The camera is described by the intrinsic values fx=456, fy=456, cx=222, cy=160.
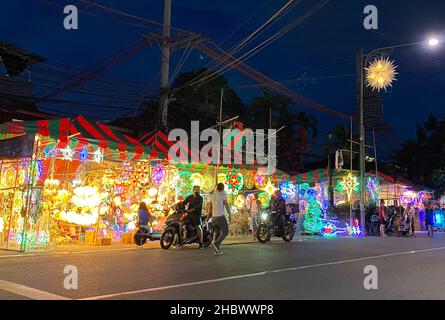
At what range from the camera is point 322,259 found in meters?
11.4

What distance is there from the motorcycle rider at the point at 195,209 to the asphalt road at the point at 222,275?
1100 mm

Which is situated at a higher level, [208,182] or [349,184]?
[349,184]

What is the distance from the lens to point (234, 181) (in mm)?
19969

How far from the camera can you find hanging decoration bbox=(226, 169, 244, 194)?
1988cm

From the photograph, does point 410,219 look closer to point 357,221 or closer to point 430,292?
point 357,221

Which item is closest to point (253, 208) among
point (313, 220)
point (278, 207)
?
point (278, 207)

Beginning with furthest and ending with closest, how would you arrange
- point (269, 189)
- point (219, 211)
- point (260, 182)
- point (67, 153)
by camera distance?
point (260, 182) → point (269, 189) → point (67, 153) → point (219, 211)

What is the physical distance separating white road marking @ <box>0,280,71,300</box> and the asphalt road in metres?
0.01

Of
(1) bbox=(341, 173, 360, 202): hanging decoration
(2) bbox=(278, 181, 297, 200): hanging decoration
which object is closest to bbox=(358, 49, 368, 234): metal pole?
(1) bbox=(341, 173, 360, 202): hanging decoration

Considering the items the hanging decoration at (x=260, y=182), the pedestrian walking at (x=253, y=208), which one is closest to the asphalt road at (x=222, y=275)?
the pedestrian walking at (x=253, y=208)

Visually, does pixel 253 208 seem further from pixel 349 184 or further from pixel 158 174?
pixel 349 184

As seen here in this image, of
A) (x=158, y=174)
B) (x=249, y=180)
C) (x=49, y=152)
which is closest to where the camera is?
(x=49, y=152)

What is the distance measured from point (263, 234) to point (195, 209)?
406 cm

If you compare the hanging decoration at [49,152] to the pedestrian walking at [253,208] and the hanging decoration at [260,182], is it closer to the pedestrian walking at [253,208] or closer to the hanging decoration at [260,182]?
the pedestrian walking at [253,208]
